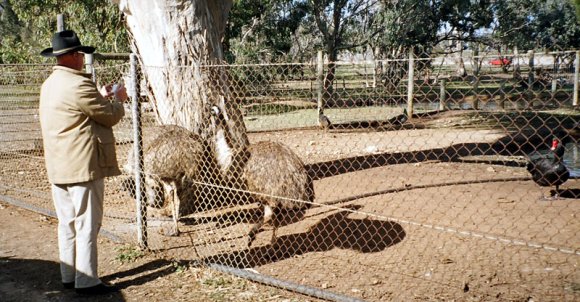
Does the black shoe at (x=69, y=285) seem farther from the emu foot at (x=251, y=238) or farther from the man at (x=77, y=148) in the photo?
the emu foot at (x=251, y=238)

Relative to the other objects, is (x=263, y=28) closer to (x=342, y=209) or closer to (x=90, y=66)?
(x=90, y=66)

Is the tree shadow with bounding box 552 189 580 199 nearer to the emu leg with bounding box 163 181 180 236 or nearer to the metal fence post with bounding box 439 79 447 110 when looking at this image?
the metal fence post with bounding box 439 79 447 110

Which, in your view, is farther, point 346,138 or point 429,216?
point 346,138

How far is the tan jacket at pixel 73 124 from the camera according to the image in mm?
3994

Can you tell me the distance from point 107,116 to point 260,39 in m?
30.9

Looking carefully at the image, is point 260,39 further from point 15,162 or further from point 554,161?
point 554,161

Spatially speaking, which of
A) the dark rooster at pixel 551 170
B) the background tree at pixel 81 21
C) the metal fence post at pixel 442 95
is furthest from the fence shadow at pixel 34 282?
the background tree at pixel 81 21

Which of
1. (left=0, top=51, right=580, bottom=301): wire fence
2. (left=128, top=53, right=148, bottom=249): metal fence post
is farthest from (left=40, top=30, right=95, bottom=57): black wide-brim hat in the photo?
(left=0, top=51, right=580, bottom=301): wire fence

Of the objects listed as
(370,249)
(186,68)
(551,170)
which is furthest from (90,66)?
(551,170)

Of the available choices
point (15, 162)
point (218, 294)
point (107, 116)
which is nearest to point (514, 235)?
point (218, 294)

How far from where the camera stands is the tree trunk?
681 centimetres

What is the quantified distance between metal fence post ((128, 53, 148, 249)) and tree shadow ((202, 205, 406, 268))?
0.76m

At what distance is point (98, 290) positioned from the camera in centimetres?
437

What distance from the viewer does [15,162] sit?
10500mm
